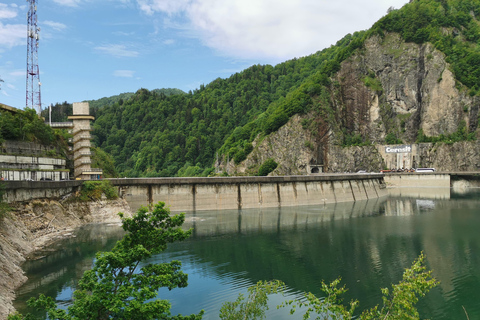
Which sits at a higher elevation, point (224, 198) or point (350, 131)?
point (350, 131)

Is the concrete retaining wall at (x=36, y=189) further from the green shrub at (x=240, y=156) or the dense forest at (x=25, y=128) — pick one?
the green shrub at (x=240, y=156)

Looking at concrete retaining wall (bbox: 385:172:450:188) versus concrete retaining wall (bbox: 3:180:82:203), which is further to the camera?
concrete retaining wall (bbox: 385:172:450:188)

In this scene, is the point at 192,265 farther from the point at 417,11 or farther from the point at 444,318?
the point at 417,11

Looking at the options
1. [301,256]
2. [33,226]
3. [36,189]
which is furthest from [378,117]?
[33,226]

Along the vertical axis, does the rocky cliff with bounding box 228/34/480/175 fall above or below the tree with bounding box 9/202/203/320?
above

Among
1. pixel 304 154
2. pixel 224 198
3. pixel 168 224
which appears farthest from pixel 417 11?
pixel 168 224

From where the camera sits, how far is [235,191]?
71.8 meters

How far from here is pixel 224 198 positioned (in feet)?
232

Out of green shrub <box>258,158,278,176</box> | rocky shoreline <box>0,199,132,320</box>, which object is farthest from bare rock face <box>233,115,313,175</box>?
rocky shoreline <box>0,199,132,320</box>

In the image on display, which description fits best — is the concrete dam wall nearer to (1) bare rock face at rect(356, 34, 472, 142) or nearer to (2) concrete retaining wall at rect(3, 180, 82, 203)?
(2) concrete retaining wall at rect(3, 180, 82, 203)

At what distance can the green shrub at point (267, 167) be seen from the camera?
129625mm

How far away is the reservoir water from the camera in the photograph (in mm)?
27567

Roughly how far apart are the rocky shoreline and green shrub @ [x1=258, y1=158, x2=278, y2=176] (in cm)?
7240

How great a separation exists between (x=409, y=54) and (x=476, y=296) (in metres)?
141
